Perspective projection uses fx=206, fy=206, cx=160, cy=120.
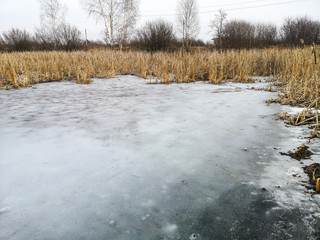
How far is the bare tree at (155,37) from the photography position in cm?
1223

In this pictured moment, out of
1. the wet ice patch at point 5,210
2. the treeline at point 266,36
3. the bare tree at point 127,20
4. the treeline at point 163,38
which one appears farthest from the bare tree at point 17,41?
the wet ice patch at point 5,210

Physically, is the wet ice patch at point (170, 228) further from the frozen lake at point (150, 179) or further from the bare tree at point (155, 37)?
the bare tree at point (155, 37)

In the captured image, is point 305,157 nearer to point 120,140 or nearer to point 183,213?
point 183,213

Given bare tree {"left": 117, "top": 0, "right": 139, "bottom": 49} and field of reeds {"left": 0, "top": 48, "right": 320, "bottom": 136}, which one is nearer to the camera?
field of reeds {"left": 0, "top": 48, "right": 320, "bottom": 136}

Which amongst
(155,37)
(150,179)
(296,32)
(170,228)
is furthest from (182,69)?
(296,32)

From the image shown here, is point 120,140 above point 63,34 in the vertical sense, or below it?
below

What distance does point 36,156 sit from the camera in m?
1.53

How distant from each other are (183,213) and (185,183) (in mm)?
238

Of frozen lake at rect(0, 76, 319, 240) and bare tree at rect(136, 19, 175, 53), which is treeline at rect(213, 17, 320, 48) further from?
frozen lake at rect(0, 76, 319, 240)

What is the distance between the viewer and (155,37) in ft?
40.0

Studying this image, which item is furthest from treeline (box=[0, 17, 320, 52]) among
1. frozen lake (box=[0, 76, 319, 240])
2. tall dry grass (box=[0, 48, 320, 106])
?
frozen lake (box=[0, 76, 319, 240])

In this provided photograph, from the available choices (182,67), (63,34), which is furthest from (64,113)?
(63,34)

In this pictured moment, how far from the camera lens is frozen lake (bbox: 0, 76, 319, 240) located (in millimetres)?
915

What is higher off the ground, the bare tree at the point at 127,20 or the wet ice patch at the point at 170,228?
the bare tree at the point at 127,20
